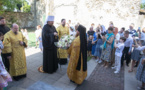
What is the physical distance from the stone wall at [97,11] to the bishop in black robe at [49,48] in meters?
7.74

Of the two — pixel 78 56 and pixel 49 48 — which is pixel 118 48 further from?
pixel 49 48

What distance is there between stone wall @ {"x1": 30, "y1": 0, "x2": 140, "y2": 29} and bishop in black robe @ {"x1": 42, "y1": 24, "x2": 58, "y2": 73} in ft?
25.4

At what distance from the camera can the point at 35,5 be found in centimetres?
2236

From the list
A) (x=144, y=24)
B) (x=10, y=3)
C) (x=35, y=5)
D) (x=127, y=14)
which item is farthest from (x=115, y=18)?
(x=35, y=5)

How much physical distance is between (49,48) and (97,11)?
8433 mm

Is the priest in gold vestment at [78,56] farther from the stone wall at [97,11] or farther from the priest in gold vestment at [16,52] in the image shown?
the stone wall at [97,11]

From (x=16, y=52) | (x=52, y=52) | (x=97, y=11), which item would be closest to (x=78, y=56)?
(x=52, y=52)

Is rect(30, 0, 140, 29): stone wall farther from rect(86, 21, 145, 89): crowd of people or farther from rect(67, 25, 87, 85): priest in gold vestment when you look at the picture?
rect(67, 25, 87, 85): priest in gold vestment

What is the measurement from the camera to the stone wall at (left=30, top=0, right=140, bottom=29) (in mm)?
9820

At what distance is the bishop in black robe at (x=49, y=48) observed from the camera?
4.36 meters

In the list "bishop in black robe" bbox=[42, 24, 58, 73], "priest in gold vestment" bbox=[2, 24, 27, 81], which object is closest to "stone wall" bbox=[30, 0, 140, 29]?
"bishop in black robe" bbox=[42, 24, 58, 73]

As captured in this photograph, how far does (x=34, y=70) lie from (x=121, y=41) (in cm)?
414

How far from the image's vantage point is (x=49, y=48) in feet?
14.4

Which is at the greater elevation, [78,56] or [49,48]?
[49,48]
